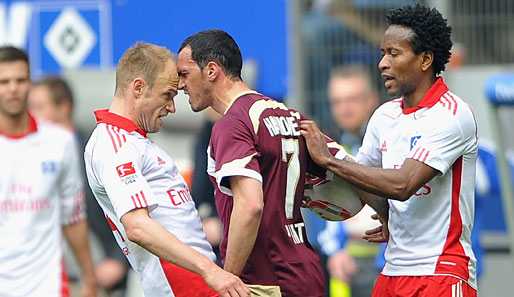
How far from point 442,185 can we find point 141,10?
585 cm

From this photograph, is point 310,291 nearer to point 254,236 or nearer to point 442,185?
point 254,236

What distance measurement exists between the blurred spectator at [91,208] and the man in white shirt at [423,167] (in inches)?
170

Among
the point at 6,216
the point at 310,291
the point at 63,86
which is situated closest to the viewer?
the point at 310,291

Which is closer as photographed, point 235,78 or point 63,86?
point 235,78

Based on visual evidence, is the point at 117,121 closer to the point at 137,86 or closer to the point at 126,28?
the point at 137,86

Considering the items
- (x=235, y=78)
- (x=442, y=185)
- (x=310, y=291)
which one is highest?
(x=235, y=78)

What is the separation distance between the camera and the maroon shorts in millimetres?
5137

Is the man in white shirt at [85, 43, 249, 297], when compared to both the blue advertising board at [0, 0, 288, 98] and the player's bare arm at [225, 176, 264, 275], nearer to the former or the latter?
the player's bare arm at [225, 176, 264, 275]

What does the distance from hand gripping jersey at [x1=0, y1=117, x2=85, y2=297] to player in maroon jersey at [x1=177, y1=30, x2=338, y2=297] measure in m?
2.44

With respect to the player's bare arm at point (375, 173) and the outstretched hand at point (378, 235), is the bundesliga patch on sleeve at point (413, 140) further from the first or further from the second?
the outstretched hand at point (378, 235)

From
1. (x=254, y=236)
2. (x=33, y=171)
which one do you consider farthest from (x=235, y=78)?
(x=33, y=171)

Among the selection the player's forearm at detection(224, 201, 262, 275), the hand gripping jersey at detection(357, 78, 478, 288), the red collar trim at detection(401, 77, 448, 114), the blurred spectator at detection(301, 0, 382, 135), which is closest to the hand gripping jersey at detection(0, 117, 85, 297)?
the player's forearm at detection(224, 201, 262, 275)

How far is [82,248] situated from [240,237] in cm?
304

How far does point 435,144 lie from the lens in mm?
5066
